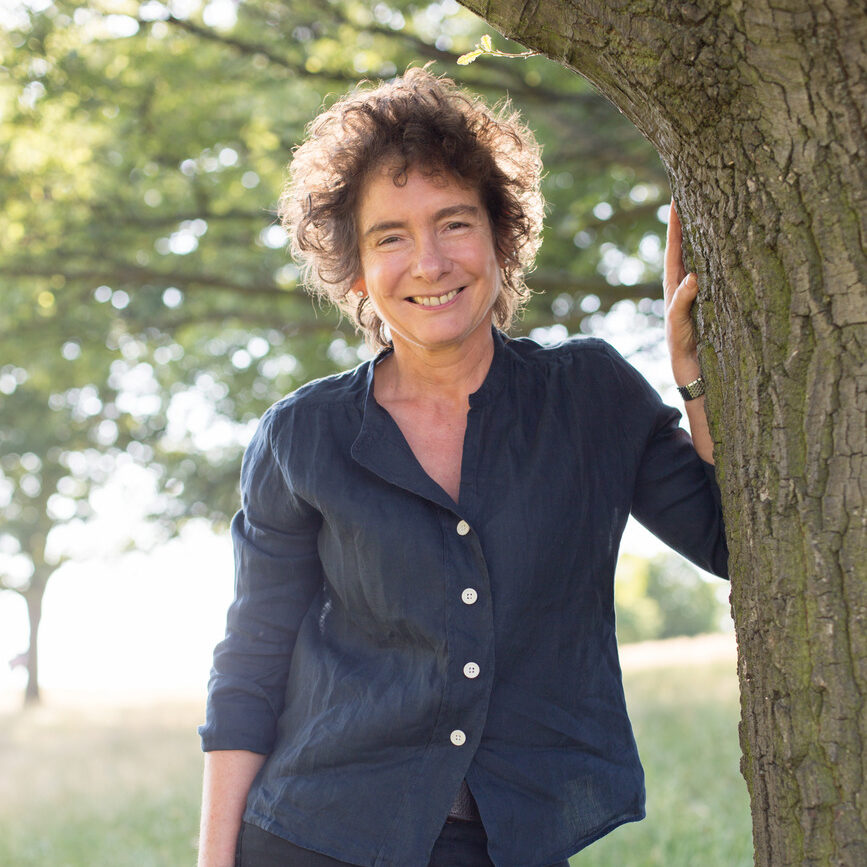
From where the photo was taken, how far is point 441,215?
2250 millimetres

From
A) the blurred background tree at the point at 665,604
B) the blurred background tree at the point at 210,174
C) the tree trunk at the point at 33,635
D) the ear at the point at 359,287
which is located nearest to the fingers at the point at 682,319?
the ear at the point at 359,287

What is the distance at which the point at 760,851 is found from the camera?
1725 mm

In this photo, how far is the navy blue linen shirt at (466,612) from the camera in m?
2.02

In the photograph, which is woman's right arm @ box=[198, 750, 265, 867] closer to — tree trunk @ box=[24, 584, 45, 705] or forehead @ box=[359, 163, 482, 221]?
forehead @ box=[359, 163, 482, 221]

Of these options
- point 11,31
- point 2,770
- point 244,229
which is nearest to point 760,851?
point 11,31

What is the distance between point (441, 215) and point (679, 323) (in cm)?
58

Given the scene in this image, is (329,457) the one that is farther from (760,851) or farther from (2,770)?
(2,770)

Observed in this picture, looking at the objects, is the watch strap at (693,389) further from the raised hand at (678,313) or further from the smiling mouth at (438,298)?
the smiling mouth at (438,298)

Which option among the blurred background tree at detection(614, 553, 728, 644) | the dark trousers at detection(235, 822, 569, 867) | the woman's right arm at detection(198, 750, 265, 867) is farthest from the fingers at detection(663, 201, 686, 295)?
the blurred background tree at detection(614, 553, 728, 644)

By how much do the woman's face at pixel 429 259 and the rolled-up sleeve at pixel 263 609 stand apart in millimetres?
384

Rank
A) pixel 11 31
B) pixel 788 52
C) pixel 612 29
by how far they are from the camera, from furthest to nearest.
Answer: pixel 11 31, pixel 612 29, pixel 788 52

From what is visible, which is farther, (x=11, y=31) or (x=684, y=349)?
(x=11, y=31)

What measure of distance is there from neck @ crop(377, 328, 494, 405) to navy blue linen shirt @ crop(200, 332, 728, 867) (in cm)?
5

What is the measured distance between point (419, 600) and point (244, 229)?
640cm
